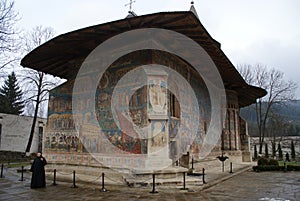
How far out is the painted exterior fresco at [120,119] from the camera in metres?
8.33

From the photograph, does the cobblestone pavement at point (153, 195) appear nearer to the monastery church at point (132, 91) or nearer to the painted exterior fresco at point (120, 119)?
the monastery church at point (132, 91)

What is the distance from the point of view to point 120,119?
29.4ft

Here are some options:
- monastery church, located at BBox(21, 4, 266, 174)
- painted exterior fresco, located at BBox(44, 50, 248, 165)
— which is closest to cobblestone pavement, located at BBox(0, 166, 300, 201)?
monastery church, located at BBox(21, 4, 266, 174)

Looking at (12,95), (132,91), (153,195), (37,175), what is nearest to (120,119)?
(132,91)

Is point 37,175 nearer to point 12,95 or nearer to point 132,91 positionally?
point 132,91

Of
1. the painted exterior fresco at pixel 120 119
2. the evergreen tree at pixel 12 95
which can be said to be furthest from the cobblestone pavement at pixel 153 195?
the evergreen tree at pixel 12 95

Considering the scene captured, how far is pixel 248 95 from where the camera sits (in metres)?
18.1

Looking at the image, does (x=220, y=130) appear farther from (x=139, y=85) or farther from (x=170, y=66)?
(x=139, y=85)

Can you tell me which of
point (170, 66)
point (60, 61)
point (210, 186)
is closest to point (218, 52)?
point (170, 66)

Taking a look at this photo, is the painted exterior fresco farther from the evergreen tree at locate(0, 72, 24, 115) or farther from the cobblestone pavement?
the evergreen tree at locate(0, 72, 24, 115)

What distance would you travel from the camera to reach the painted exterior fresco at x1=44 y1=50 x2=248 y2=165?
Answer: 8328 mm

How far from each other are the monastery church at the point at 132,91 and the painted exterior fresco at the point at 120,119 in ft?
0.11

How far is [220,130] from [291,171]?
13.9 ft

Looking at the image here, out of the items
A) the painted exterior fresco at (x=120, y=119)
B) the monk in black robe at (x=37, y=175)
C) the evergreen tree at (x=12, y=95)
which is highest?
the evergreen tree at (x=12, y=95)
